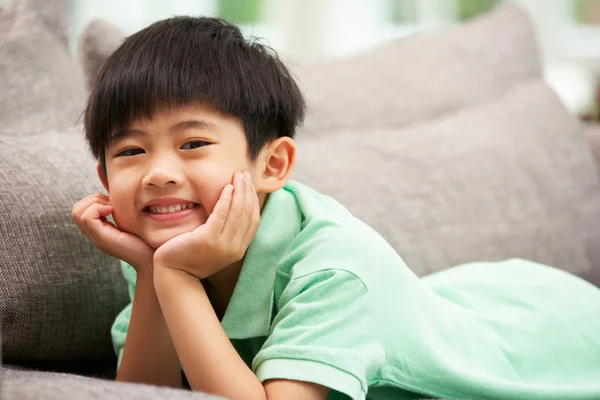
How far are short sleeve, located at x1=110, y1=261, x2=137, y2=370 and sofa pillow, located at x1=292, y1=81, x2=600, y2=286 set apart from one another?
37 cm

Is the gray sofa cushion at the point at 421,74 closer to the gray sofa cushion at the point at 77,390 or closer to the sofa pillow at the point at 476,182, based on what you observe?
the sofa pillow at the point at 476,182

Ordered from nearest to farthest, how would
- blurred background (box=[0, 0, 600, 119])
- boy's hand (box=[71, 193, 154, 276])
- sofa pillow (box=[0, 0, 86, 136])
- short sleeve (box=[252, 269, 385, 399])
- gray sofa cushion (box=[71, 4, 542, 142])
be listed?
short sleeve (box=[252, 269, 385, 399]) < boy's hand (box=[71, 193, 154, 276]) < sofa pillow (box=[0, 0, 86, 136]) < gray sofa cushion (box=[71, 4, 542, 142]) < blurred background (box=[0, 0, 600, 119])

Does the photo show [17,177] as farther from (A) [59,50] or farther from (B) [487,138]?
(B) [487,138]

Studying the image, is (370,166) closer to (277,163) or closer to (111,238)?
(277,163)

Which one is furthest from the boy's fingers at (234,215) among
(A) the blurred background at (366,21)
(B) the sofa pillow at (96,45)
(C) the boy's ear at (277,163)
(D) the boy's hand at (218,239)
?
(A) the blurred background at (366,21)

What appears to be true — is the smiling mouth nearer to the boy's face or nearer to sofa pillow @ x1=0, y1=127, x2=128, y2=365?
the boy's face

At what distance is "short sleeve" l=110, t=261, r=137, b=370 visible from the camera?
3.92 ft

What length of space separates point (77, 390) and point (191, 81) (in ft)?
1.33

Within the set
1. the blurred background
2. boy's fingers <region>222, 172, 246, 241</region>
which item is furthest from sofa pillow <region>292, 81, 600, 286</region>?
the blurred background

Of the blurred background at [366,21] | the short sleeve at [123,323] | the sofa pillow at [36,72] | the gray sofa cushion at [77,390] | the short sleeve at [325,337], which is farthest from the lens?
the blurred background at [366,21]

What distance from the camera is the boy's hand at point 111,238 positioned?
42.3 inches

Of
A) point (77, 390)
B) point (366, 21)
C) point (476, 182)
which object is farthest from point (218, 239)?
point (366, 21)

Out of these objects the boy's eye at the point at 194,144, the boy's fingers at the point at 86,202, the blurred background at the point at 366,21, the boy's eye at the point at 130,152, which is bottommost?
the blurred background at the point at 366,21

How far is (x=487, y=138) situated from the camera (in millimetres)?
1706
